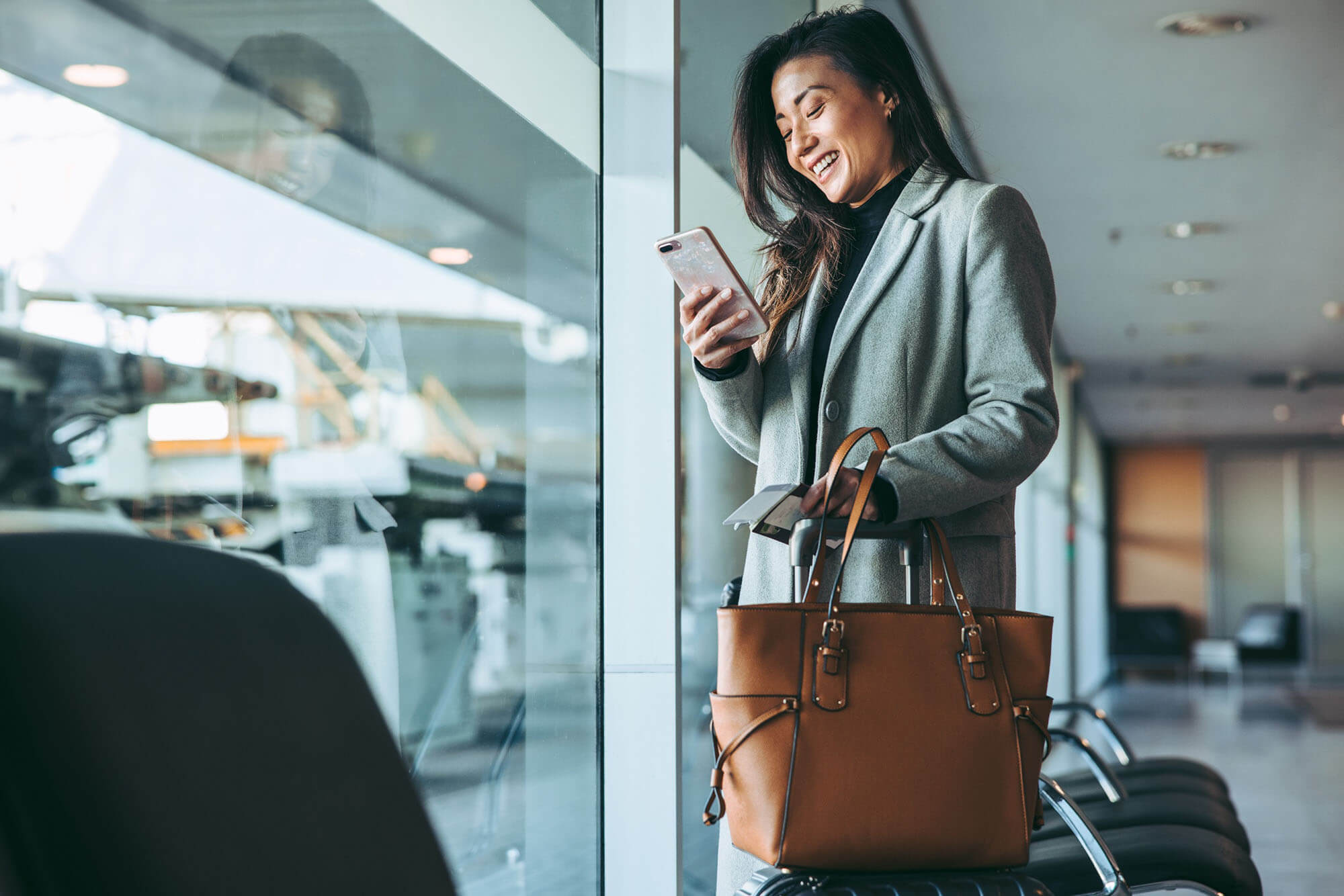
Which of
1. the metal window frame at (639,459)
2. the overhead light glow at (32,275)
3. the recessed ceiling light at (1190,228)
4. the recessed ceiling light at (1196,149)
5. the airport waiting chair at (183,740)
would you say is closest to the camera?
the airport waiting chair at (183,740)

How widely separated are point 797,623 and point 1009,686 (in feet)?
0.72

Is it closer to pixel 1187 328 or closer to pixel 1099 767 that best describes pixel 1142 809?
pixel 1099 767

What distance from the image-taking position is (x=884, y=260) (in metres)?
1.48

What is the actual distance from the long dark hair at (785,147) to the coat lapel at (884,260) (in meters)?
0.06

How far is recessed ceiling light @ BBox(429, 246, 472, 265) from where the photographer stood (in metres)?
1.52

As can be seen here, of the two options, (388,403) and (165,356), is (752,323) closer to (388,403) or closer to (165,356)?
(388,403)

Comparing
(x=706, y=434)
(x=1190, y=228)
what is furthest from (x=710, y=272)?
(x=1190, y=228)

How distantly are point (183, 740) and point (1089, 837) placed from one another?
A: 1327 mm

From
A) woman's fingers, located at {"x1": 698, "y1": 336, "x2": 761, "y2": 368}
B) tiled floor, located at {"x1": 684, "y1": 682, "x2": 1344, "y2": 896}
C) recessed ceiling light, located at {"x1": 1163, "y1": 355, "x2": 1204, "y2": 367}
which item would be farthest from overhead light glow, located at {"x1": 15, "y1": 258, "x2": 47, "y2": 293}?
recessed ceiling light, located at {"x1": 1163, "y1": 355, "x2": 1204, "y2": 367}

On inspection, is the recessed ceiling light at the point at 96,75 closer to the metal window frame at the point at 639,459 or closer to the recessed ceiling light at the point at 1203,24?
the metal window frame at the point at 639,459

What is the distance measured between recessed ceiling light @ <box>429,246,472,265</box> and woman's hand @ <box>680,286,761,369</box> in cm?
32

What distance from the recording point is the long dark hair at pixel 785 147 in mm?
1562

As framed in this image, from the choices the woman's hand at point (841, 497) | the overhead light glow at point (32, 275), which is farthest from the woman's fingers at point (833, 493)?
the overhead light glow at point (32, 275)

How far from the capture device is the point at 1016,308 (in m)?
1.39
